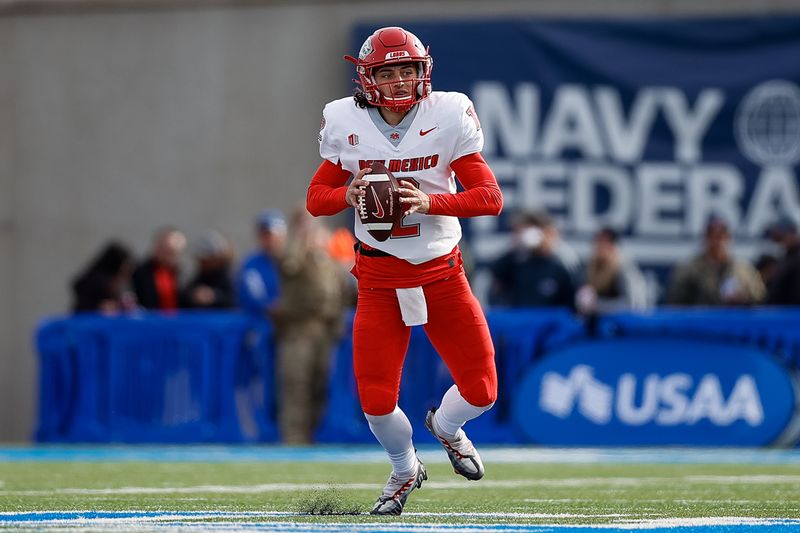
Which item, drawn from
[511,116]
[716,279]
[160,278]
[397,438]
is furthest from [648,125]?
[397,438]

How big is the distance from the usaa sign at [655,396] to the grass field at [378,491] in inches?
18.4

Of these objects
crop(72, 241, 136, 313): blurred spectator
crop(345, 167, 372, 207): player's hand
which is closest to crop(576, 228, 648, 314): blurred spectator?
crop(72, 241, 136, 313): blurred spectator

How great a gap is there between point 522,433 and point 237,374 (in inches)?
86.6

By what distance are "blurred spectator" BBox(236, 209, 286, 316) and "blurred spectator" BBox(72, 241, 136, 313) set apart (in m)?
0.99

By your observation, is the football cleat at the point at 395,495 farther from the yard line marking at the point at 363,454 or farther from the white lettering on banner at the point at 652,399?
the white lettering on banner at the point at 652,399

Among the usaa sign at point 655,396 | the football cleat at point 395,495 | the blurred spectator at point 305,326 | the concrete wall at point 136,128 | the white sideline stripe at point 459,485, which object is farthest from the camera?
the concrete wall at point 136,128

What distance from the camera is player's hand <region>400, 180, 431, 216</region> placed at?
19.1ft

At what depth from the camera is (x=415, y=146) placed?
6082mm

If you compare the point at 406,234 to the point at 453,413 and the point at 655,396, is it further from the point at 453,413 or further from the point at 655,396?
the point at 655,396

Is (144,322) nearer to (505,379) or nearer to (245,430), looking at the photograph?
(245,430)

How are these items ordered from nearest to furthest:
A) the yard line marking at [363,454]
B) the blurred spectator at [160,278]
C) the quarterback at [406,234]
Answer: the quarterback at [406,234], the yard line marking at [363,454], the blurred spectator at [160,278]

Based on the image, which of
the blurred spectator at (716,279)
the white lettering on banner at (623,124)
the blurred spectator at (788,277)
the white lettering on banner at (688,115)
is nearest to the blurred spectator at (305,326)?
the blurred spectator at (716,279)

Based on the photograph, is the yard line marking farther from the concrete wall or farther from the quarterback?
the concrete wall

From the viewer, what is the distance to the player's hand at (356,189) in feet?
19.2
